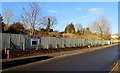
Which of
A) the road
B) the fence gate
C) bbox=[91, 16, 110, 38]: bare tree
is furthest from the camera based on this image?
bbox=[91, 16, 110, 38]: bare tree

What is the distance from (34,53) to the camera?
70.1ft

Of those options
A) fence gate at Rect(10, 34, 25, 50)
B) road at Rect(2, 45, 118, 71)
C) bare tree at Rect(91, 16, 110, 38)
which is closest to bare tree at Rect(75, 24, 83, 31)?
bare tree at Rect(91, 16, 110, 38)

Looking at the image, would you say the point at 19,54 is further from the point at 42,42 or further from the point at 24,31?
the point at 24,31

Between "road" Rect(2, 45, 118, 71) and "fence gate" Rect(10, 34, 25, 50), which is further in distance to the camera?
"fence gate" Rect(10, 34, 25, 50)

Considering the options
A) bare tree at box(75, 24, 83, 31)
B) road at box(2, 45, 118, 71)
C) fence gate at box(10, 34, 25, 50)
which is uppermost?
bare tree at box(75, 24, 83, 31)

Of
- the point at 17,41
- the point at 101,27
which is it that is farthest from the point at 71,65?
the point at 101,27

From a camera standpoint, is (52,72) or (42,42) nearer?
(52,72)

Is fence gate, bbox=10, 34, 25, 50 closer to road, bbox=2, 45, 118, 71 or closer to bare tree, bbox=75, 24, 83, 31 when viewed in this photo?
road, bbox=2, 45, 118, 71

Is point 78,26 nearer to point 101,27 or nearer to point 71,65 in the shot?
point 101,27

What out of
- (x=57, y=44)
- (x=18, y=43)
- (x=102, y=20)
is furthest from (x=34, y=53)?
(x=102, y=20)

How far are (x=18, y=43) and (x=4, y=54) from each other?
12.4 feet

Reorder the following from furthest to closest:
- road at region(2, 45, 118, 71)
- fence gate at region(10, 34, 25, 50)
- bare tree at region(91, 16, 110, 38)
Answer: bare tree at region(91, 16, 110, 38)
fence gate at region(10, 34, 25, 50)
road at region(2, 45, 118, 71)

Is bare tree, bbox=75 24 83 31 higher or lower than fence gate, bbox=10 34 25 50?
higher

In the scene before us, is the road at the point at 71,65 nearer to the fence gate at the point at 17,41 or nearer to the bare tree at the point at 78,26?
the fence gate at the point at 17,41
